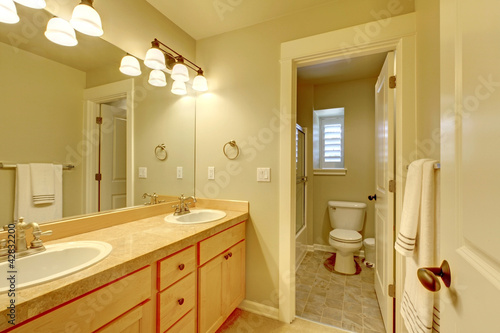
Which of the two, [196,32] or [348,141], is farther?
[348,141]

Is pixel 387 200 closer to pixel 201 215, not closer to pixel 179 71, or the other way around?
pixel 201 215

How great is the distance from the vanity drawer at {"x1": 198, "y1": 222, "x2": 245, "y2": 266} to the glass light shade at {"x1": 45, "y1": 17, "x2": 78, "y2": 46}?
4.48 feet

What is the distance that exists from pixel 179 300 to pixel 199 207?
95 cm

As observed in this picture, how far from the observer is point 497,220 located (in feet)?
1.23

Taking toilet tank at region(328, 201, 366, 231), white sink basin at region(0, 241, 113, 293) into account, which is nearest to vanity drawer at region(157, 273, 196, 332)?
white sink basin at region(0, 241, 113, 293)

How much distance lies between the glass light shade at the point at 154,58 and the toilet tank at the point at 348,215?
260 centimetres

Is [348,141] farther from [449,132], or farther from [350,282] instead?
[449,132]

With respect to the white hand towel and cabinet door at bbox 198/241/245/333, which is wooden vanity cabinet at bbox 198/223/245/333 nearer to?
cabinet door at bbox 198/241/245/333

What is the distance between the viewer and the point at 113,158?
1.47 meters

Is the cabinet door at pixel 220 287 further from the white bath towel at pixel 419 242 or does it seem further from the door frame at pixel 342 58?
the white bath towel at pixel 419 242

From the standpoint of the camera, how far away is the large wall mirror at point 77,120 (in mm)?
1024

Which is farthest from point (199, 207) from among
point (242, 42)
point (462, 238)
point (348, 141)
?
point (348, 141)

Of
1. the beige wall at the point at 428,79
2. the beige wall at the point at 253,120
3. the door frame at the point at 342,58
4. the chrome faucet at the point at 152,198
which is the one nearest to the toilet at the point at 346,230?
the door frame at the point at 342,58

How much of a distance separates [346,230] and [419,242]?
1782 millimetres
